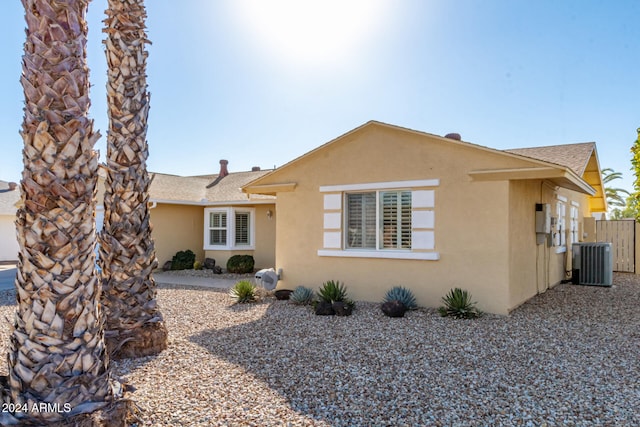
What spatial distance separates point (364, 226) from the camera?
9.48m

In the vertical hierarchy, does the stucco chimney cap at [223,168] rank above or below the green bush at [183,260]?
above

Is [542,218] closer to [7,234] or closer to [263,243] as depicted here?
[263,243]

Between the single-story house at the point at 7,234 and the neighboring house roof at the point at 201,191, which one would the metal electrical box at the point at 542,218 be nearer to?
the neighboring house roof at the point at 201,191

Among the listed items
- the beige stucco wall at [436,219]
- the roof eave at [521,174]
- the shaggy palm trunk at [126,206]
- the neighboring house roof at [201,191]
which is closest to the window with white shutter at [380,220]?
the beige stucco wall at [436,219]

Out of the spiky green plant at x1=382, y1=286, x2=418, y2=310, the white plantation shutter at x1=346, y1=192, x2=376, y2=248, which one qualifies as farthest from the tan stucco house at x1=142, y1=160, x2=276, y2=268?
Result: the spiky green plant at x1=382, y1=286, x2=418, y2=310

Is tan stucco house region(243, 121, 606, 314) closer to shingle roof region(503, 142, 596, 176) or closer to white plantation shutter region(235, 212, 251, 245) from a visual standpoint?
shingle roof region(503, 142, 596, 176)

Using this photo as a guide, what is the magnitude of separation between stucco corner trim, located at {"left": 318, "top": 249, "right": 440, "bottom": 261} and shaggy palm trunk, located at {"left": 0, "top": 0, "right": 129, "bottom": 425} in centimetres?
661

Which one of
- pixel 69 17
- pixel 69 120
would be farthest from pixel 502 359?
pixel 69 17

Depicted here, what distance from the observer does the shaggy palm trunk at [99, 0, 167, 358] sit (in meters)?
5.52

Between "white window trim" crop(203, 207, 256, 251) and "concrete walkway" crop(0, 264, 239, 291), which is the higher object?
"white window trim" crop(203, 207, 256, 251)

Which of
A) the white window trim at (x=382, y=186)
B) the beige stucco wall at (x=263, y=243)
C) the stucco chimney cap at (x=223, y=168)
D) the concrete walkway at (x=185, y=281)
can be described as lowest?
the concrete walkway at (x=185, y=281)

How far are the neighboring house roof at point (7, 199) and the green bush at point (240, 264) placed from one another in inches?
544

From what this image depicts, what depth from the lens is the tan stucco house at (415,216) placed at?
8.09m

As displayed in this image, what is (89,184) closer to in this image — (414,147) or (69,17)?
(69,17)
